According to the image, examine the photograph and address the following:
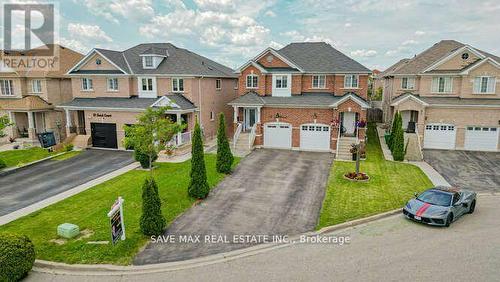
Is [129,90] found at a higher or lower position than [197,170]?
higher

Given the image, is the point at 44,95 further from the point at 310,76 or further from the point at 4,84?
the point at 310,76

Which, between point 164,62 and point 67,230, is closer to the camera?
point 67,230

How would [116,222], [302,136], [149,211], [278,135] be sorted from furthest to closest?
[278,135] → [302,136] → [149,211] → [116,222]

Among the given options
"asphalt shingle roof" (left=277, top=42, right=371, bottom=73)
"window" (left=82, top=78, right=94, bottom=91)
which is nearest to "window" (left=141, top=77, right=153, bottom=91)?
"window" (left=82, top=78, right=94, bottom=91)

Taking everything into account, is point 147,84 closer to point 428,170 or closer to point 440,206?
point 428,170

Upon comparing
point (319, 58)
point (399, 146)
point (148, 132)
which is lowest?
point (399, 146)

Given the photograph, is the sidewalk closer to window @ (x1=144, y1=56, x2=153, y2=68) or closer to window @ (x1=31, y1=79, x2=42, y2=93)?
window @ (x1=144, y1=56, x2=153, y2=68)

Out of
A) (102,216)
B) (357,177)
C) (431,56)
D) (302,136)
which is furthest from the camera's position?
(431,56)

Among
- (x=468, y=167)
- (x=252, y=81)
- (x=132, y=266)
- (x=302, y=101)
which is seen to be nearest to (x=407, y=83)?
(x=302, y=101)

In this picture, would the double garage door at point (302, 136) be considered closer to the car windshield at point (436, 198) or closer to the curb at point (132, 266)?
the car windshield at point (436, 198)
